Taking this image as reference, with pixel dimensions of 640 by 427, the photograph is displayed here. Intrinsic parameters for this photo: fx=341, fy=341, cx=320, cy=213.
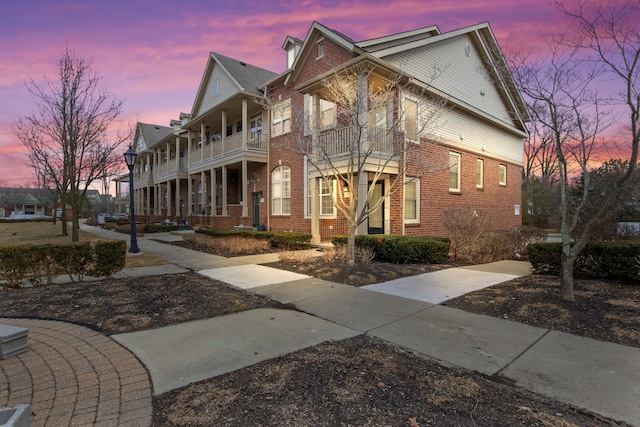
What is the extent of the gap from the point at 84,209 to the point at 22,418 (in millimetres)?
74233

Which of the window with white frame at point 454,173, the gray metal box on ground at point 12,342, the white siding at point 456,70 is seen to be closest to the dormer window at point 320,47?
the white siding at point 456,70

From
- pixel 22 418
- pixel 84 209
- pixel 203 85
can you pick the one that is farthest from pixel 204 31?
pixel 84 209

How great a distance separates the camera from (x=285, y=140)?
16.7 metres

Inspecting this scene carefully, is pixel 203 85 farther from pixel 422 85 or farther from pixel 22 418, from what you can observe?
pixel 22 418

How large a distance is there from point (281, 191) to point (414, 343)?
556 inches

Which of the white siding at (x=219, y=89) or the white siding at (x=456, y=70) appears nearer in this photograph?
the white siding at (x=456, y=70)

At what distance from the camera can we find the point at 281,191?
17.5 meters

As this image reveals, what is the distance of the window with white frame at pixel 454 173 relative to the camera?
15.7 meters

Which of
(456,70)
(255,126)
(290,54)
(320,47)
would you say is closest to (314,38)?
(320,47)

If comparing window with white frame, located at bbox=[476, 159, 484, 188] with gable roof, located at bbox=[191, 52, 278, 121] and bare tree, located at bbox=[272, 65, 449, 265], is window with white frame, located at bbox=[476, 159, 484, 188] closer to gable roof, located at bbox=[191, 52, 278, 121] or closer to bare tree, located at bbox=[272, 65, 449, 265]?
bare tree, located at bbox=[272, 65, 449, 265]

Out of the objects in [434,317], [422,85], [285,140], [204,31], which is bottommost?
[434,317]

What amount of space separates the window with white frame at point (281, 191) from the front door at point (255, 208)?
1.63m

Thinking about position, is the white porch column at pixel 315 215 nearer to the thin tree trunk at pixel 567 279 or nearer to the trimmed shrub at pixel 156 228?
the thin tree trunk at pixel 567 279

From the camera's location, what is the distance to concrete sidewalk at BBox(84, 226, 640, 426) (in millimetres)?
3090
